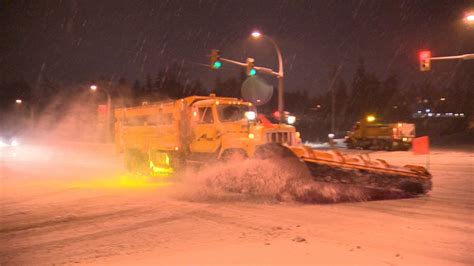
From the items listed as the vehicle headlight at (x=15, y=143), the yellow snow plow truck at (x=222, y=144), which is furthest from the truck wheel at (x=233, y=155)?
the vehicle headlight at (x=15, y=143)

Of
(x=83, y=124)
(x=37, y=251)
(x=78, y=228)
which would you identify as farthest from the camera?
(x=83, y=124)

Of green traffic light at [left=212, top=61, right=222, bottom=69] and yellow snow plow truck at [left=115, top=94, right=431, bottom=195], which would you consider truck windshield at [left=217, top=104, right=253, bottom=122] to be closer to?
yellow snow plow truck at [left=115, top=94, right=431, bottom=195]

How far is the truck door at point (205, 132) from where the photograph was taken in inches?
549

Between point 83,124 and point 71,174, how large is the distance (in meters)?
46.8

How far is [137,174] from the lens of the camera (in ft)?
59.2

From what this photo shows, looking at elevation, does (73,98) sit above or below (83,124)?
above

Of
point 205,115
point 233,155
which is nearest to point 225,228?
point 233,155

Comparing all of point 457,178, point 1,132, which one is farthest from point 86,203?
point 1,132

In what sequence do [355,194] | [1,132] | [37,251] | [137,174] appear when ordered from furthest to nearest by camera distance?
[1,132]
[137,174]
[355,194]
[37,251]

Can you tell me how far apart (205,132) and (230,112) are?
39.1 inches

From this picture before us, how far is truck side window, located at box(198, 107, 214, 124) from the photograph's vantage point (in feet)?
47.0

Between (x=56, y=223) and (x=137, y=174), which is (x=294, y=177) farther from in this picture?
(x=137, y=174)

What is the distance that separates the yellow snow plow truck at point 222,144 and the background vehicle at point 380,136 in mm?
22809

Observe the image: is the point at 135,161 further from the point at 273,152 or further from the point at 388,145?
the point at 388,145
